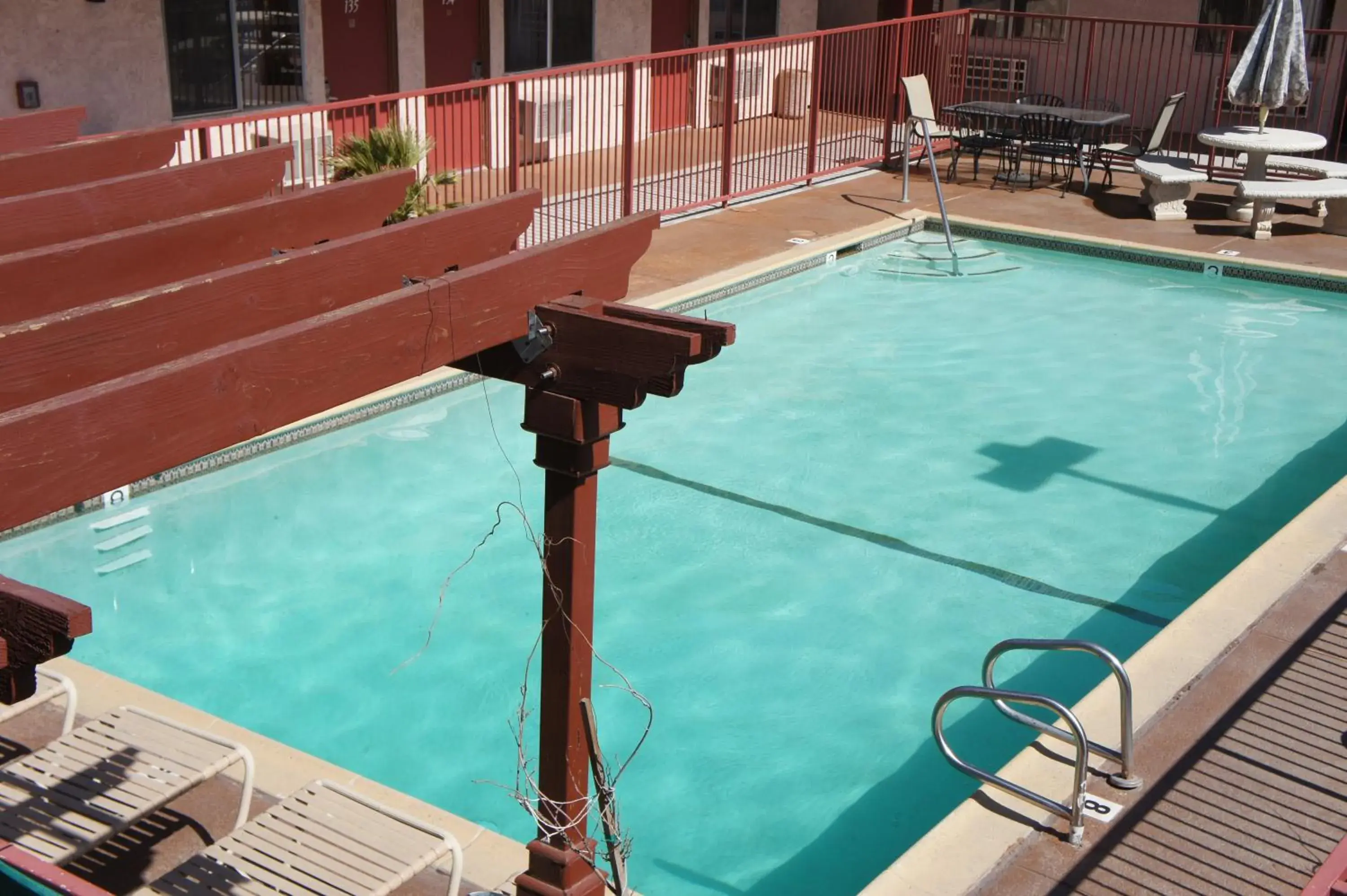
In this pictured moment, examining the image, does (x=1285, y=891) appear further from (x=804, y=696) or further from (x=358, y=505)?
(x=358, y=505)

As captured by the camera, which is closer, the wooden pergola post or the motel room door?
the wooden pergola post

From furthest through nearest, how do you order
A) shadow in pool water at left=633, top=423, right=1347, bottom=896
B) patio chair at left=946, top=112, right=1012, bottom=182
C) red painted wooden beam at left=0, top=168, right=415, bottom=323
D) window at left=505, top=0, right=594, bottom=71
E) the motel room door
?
patio chair at left=946, top=112, right=1012, bottom=182 → window at left=505, top=0, right=594, bottom=71 → the motel room door → shadow in pool water at left=633, top=423, right=1347, bottom=896 → red painted wooden beam at left=0, top=168, right=415, bottom=323

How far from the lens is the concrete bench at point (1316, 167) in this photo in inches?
601

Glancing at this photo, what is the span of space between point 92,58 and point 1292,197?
36.2 ft

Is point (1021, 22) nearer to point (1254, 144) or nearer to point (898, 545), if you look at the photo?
point (1254, 144)

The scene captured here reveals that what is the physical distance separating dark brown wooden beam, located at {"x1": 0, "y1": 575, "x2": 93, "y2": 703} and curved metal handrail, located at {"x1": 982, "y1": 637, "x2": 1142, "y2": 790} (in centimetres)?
345

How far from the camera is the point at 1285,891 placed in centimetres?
491

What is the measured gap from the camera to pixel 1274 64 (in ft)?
48.0

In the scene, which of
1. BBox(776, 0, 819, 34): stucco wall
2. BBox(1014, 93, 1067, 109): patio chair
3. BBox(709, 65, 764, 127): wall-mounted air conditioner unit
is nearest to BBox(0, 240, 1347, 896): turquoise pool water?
BBox(1014, 93, 1067, 109): patio chair

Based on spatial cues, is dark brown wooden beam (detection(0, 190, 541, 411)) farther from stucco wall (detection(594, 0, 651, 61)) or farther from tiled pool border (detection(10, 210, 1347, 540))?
stucco wall (detection(594, 0, 651, 61))

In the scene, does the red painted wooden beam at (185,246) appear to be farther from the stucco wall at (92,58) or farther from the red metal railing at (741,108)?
the stucco wall at (92,58)

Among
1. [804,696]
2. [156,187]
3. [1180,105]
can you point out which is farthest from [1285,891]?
[1180,105]

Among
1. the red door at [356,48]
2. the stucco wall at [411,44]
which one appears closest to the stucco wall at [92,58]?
the red door at [356,48]

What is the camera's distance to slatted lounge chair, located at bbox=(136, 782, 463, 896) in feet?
15.2
